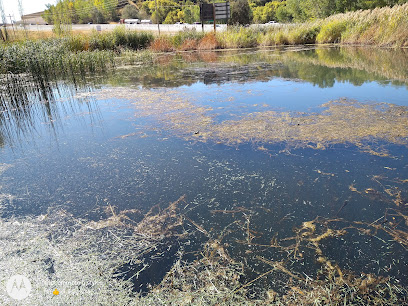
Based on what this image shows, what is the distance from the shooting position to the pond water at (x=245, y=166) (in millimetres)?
1562

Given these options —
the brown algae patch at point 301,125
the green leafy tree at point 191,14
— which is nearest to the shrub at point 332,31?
the brown algae patch at point 301,125

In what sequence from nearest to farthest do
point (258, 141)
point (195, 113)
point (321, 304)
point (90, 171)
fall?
point (321, 304) < point (90, 171) < point (258, 141) < point (195, 113)

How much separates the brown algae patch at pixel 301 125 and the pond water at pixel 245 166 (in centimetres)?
2

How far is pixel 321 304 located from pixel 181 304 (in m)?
0.55

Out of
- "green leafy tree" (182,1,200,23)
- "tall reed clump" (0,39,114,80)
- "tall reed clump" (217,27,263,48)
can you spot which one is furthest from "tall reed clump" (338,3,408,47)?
"green leafy tree" (182,1,200,23)

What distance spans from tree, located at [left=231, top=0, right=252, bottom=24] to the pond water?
26.4 metres

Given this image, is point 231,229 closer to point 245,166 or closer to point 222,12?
point 245,166

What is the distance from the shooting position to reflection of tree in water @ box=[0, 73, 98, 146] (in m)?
3.63

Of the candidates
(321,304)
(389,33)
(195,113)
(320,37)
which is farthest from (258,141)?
(320,37)

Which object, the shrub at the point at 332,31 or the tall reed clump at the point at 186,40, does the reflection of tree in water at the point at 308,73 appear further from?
the tall reed clump at the point at 186,40

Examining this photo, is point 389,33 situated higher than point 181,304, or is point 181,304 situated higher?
point 389,33

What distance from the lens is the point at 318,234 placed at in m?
1.59

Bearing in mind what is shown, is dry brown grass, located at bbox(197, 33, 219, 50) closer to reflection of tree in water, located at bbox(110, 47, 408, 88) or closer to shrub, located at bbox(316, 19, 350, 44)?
shrub, located at bbox(316, 19, 350, 44)

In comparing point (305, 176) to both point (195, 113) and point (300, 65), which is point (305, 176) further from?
point (300, 65)
